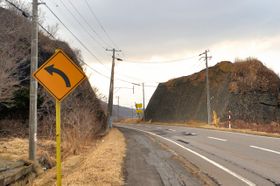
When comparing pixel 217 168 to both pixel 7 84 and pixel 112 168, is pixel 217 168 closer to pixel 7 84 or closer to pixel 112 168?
pixel 112 168

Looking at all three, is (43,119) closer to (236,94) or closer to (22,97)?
(22,97)

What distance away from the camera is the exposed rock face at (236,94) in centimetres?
4297

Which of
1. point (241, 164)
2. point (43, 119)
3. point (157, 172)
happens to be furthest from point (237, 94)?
point (157, 172)

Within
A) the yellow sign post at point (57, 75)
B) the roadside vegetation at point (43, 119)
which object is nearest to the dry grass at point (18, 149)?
the roadside vegetation at point (43, 119)

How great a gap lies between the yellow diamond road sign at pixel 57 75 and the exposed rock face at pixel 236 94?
3841 cm

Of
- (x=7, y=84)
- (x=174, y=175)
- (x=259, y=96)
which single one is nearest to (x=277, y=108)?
(x=259, y=96)

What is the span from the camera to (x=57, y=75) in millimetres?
6949

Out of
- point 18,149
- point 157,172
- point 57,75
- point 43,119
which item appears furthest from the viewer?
point 43,119

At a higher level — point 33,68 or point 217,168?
point 33,68

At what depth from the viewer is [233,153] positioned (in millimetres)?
13883

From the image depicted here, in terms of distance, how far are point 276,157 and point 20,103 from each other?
17.6 metres

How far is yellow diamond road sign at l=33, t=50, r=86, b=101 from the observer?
6.93m

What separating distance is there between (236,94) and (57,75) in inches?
1586

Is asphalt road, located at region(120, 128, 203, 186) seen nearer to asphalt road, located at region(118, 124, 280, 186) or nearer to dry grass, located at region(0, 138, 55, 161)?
asphalt road, located at region(118, 124, 280, 186)
